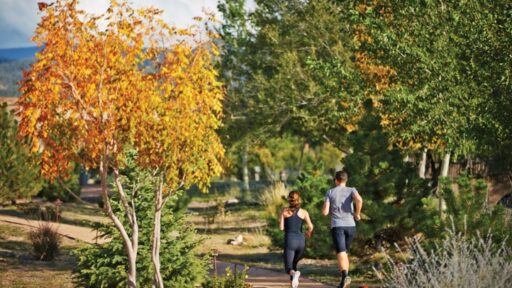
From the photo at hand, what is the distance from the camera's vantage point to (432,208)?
55.2ft

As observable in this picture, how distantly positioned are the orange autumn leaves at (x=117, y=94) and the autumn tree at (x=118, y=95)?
0.04 feet

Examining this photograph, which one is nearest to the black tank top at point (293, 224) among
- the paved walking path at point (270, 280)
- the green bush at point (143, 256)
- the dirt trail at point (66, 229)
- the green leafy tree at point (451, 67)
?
the green bush at point (143, 256)

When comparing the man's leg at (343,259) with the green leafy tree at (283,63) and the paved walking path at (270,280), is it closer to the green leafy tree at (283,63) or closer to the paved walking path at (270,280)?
the paved walking path at (270,280)

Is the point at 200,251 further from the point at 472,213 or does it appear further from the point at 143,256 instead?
the point at 472,213

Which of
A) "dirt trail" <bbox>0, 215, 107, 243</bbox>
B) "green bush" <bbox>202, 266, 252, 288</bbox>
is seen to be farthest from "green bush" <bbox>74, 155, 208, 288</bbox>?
"dirt trail" <bbox>0, 215, 107, 243</bbox>

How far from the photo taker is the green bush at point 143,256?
12820 mm

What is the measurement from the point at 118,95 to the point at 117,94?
0.02 meters

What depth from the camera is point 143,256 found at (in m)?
12.8

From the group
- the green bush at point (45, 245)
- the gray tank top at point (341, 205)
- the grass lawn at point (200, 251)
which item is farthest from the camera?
the green bush at point (45, 245)

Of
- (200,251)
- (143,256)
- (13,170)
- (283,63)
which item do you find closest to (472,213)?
(143,256)

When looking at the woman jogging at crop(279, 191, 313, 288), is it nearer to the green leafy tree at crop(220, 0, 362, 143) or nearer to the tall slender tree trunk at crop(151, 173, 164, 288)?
the tall slender tree trunk at crop(151, 173, 164, 288)

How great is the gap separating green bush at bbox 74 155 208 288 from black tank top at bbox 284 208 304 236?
4.99 feet

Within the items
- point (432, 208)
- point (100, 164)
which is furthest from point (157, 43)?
point (432, 208)

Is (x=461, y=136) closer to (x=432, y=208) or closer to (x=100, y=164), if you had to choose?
(x=432, y=208)
